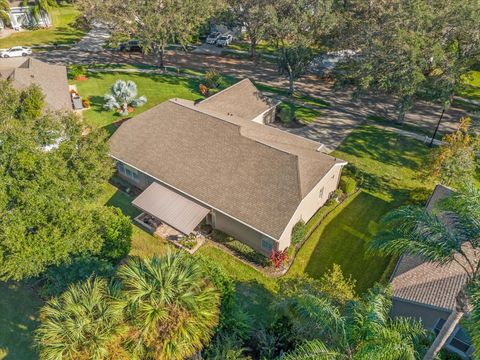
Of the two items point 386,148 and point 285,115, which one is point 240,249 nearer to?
point 285,115

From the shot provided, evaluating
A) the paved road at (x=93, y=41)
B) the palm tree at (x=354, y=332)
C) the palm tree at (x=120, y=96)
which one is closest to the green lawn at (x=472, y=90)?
the palm tree at (x=120, y=96)

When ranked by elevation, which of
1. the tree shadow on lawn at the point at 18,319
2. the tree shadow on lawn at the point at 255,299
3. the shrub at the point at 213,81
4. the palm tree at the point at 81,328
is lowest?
the tree shadow on lawn at the point at 18,319

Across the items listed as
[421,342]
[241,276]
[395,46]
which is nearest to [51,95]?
[241,276]

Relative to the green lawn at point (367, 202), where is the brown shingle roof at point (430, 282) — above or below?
above

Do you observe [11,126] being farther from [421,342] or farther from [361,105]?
[361,105]

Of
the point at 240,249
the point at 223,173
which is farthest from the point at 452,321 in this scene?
the point at 223,173

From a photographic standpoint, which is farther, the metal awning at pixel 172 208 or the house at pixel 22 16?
the house at pixel 22 16

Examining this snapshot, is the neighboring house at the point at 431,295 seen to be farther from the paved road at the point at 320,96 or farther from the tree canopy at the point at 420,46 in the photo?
the tree canopy at the point at 420,46
